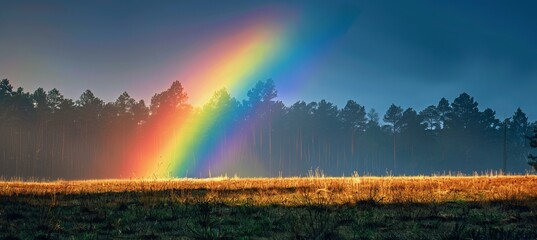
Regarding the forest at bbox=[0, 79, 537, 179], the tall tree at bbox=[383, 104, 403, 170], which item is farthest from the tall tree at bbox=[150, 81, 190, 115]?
the tall tree at bbox=[383, 104, 403, 170]

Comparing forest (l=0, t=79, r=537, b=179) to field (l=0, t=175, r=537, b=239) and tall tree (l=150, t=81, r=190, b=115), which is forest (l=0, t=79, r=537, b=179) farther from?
field (l=0, t=175, r=537, b=239)

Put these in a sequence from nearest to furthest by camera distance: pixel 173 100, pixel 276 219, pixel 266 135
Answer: pixel 276 219, pixel 173 100, pixel 266 135

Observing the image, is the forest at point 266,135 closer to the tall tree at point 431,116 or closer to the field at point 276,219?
the tall tree at point 431,116

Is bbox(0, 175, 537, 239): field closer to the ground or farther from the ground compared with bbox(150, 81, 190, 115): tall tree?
closer to the ground

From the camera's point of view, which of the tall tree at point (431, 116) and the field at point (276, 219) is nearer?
the field at point (276, 219)

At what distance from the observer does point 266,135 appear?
445 feet

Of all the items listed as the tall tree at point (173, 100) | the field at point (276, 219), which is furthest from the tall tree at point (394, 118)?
the field at point (276, 219)

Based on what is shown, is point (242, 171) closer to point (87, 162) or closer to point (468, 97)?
point (87, 162)

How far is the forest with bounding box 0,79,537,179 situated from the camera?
339ft

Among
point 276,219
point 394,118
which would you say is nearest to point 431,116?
point 394,118

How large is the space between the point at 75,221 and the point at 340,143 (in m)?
138

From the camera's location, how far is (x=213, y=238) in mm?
7449

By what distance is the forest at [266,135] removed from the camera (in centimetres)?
10344

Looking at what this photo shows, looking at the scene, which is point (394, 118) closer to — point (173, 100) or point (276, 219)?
point (173, 100)
